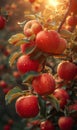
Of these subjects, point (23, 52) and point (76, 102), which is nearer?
point (23, 52)

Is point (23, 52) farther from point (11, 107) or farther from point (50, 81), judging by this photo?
point (11, 107)

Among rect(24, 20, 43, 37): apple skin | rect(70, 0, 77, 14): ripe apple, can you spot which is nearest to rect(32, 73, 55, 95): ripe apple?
rect(24, 20, 43, 37): apple skin

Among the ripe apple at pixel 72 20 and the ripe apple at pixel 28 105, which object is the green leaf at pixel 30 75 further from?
the ripe apple at pixel 72 20

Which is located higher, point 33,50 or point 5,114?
point 33,50

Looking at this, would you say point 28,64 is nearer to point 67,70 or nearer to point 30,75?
point 30,75

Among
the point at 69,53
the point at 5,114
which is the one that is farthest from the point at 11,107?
the point at 69,53

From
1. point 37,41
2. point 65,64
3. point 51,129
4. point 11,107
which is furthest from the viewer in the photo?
point 11,107

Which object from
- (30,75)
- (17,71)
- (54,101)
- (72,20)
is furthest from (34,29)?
(17,71)
